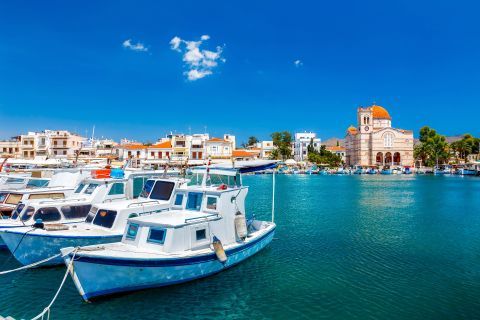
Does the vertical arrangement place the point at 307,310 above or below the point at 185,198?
below

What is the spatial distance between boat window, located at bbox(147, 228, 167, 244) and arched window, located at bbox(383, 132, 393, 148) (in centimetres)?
12910

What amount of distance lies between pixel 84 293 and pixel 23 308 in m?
2.13

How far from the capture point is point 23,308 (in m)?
11.7

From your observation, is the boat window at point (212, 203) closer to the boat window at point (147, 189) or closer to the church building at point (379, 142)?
the boat window at point (147, 189)

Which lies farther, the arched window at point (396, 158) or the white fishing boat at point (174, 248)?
the arched window at point (396, 158)

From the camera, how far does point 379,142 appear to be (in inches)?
5098

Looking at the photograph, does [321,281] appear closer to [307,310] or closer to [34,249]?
[307,310]

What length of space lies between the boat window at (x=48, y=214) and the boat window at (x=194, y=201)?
20.8ft

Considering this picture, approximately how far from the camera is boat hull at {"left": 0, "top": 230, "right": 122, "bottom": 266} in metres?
14.6

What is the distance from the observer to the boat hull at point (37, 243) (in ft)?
47.8

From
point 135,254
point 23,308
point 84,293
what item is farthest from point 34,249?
point 135,254

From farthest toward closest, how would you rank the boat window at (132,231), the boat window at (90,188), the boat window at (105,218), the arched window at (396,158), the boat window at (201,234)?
the arched window at (396,158) < the boat window at (90,188) < the boat window at (105,218) < the boat window at (201,234) < the boat window at (132,231)

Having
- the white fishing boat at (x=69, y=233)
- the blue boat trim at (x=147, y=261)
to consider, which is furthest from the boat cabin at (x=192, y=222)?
the white fishing boat at (x=69, y=233)

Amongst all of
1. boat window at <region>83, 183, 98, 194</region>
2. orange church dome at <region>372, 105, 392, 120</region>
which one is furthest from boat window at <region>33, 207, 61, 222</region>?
orange church dome at <region>372, 105, 392, 120</region>
